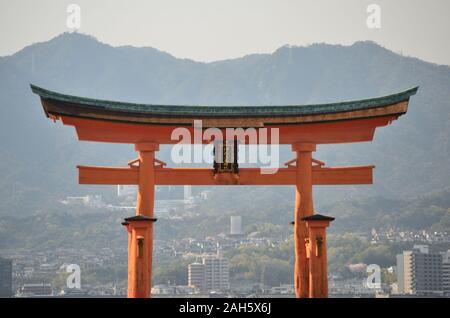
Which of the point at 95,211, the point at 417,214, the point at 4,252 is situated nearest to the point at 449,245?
the point at 417,214

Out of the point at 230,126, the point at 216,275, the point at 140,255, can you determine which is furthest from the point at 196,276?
the point at 140,255

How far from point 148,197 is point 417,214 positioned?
162 meters

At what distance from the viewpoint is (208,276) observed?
15462cm

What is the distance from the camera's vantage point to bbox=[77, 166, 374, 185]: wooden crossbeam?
26.3 m

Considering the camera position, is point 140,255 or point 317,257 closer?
point 317,257

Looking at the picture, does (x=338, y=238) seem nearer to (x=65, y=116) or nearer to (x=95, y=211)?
(x=95, y=211)

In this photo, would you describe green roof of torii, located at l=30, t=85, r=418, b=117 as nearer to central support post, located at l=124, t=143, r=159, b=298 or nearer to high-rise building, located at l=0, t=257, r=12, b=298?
central support post, located at l=124, t=143, r=159, b=298

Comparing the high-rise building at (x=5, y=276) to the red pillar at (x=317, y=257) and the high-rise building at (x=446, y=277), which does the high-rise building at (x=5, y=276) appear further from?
the red pillar at (x=317, y=257)

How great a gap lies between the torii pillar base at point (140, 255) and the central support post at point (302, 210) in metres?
4.65

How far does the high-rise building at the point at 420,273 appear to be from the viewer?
13638 cm

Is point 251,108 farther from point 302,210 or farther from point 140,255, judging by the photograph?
point 140,255

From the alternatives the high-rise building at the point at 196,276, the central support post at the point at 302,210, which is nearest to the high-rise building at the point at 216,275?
the high-rise building at the point at 196,276

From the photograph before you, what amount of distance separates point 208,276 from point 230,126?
430ft
